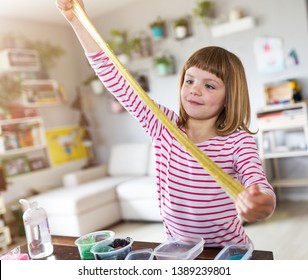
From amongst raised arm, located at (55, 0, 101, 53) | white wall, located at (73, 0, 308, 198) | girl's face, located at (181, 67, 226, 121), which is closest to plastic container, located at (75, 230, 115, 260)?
girl's face, located at (181, 67, 226, 121)

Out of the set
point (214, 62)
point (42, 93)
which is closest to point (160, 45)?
point (42, 93)

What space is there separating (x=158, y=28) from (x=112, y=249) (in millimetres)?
4112

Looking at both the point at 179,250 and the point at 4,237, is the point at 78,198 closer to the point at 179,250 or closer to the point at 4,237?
the point at 4,237

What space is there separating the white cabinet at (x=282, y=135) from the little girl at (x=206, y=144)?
2.90 m

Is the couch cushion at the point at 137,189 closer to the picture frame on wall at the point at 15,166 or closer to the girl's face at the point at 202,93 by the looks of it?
the picture frame on wall at the point at 15,166

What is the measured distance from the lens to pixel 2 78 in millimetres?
4727

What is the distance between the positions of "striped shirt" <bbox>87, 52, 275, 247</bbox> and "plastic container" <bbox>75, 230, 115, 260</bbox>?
20 cm

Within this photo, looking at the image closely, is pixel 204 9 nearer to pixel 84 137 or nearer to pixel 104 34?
pixel 104 34

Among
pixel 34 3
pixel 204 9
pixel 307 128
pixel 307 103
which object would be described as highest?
pixel 34 3

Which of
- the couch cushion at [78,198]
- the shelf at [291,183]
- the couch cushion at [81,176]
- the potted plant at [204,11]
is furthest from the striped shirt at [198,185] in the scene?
the couch cushion at [81,176]

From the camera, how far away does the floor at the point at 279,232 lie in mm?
2914
